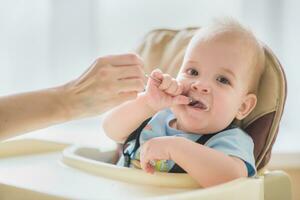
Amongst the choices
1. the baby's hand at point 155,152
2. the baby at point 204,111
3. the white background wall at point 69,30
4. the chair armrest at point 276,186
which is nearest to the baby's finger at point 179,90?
the baby at point 204,111

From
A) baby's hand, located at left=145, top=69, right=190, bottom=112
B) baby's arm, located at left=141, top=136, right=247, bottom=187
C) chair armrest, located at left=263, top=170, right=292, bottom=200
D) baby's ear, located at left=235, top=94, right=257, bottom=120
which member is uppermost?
baby's hand, located at left=145, top=69, right=190, bottom=112

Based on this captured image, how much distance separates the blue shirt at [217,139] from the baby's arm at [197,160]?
1.3 inches

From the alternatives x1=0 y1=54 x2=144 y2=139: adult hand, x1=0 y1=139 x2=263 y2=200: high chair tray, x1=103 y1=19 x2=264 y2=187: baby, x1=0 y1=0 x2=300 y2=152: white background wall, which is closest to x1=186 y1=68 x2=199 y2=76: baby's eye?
x1=103 y1=19 x2=264 y2=187: baby

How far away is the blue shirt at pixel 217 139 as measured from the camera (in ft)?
3.42

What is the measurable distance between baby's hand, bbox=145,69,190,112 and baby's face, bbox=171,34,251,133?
0.03m

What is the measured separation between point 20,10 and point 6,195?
103 centimetres

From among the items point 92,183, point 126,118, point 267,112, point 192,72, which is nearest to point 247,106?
point 267,112

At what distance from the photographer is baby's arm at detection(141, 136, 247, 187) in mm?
964

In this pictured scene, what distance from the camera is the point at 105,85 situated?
3.62 feet

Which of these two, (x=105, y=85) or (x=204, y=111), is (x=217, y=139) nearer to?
(x=204, y=111)

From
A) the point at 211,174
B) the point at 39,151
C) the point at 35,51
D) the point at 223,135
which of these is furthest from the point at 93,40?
the point at 211,174

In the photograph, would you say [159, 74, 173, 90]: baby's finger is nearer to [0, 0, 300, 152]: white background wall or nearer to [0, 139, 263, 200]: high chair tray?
[0, 139, 263, 200]: high chair tray

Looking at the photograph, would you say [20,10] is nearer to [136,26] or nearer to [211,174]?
[136,26]

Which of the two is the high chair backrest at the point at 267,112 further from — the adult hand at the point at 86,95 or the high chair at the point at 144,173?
the adult hand at the point at 86,95
